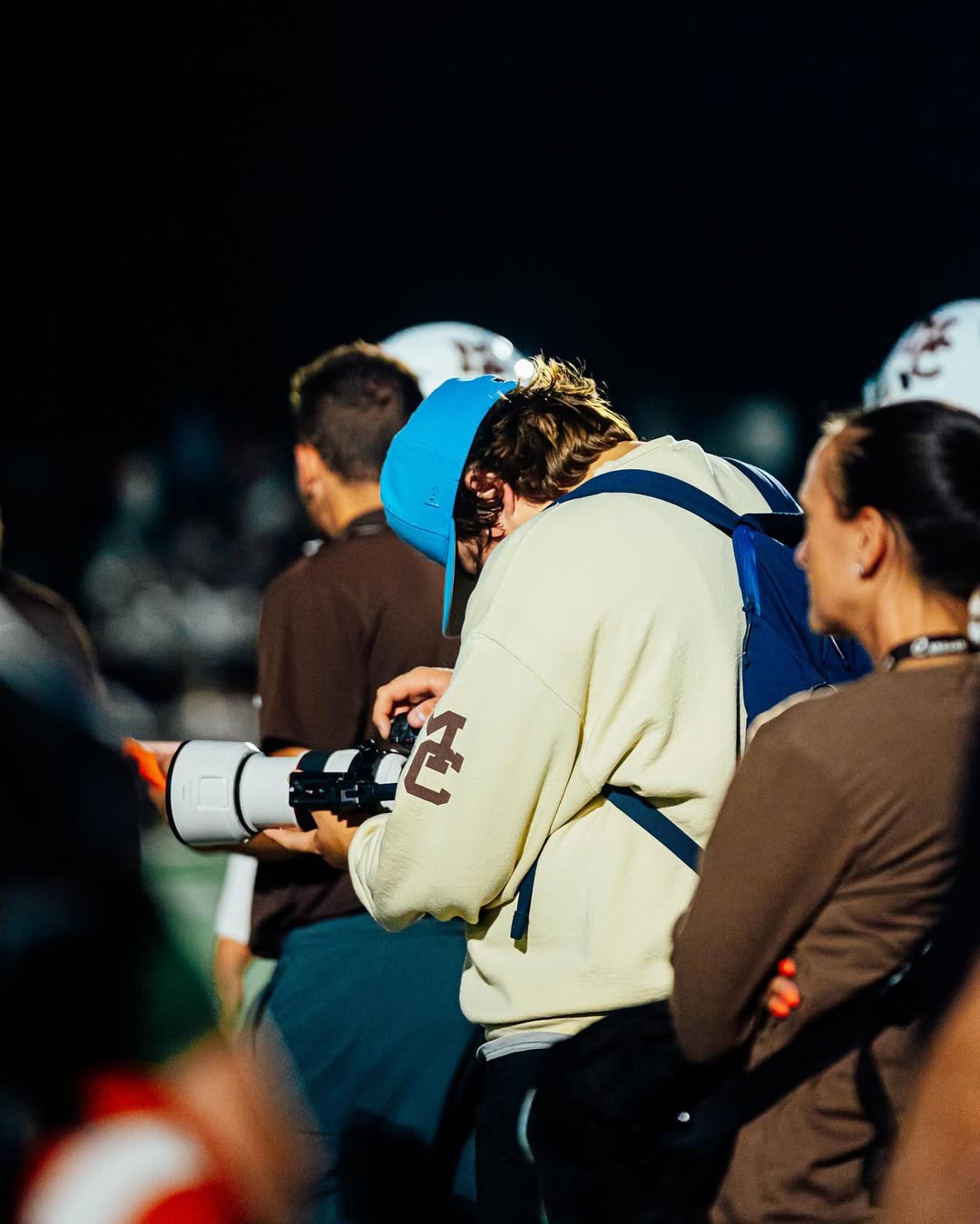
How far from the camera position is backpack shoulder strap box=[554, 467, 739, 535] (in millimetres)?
1878

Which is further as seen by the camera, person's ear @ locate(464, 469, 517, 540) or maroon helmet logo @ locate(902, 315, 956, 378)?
maroon helmet logo @ locate(902, 315, 956, 378)

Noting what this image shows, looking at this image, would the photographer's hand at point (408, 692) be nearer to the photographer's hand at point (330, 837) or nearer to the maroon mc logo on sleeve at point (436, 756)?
the photographer's hand at point (330, 837)

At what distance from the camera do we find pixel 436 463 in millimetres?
2141

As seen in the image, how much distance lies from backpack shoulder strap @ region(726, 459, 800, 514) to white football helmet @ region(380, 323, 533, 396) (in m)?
1.84

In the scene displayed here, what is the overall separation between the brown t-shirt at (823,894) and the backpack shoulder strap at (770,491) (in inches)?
24.5

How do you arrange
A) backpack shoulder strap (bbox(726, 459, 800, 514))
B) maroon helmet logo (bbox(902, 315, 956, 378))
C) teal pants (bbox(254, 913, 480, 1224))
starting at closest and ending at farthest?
backpack shoulder strap (bbox(726, 459, 800, 514))
teal pants (bbox(254, 913, 480, 1224))
maroon helmet logo (bbox(902, 315, 956, 378))

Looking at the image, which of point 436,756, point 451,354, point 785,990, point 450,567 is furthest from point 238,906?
point 785,990

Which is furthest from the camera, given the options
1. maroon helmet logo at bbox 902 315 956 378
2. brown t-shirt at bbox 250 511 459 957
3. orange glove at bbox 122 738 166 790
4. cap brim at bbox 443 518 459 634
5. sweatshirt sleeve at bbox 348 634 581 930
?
maroon helmet logo at bbox 902 315 956 378

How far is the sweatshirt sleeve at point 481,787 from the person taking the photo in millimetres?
1755

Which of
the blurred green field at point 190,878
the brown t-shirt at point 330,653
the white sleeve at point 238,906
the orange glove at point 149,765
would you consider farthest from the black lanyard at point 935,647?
the blurred green field at point 190,878

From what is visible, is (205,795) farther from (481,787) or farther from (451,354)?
(451,354)

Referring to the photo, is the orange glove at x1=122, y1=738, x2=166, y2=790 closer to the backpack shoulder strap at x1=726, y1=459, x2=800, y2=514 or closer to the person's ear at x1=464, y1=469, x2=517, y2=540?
the person's ear at x1=464, y1=469, x2=517, y2=540

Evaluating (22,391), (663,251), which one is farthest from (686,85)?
(22,391)

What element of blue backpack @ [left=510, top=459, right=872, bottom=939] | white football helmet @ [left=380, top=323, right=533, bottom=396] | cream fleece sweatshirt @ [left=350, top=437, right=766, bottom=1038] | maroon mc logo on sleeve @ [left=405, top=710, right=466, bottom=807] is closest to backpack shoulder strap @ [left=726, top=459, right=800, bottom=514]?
blue backpack @ [left=510, top=459, right=872, bottom=939]
